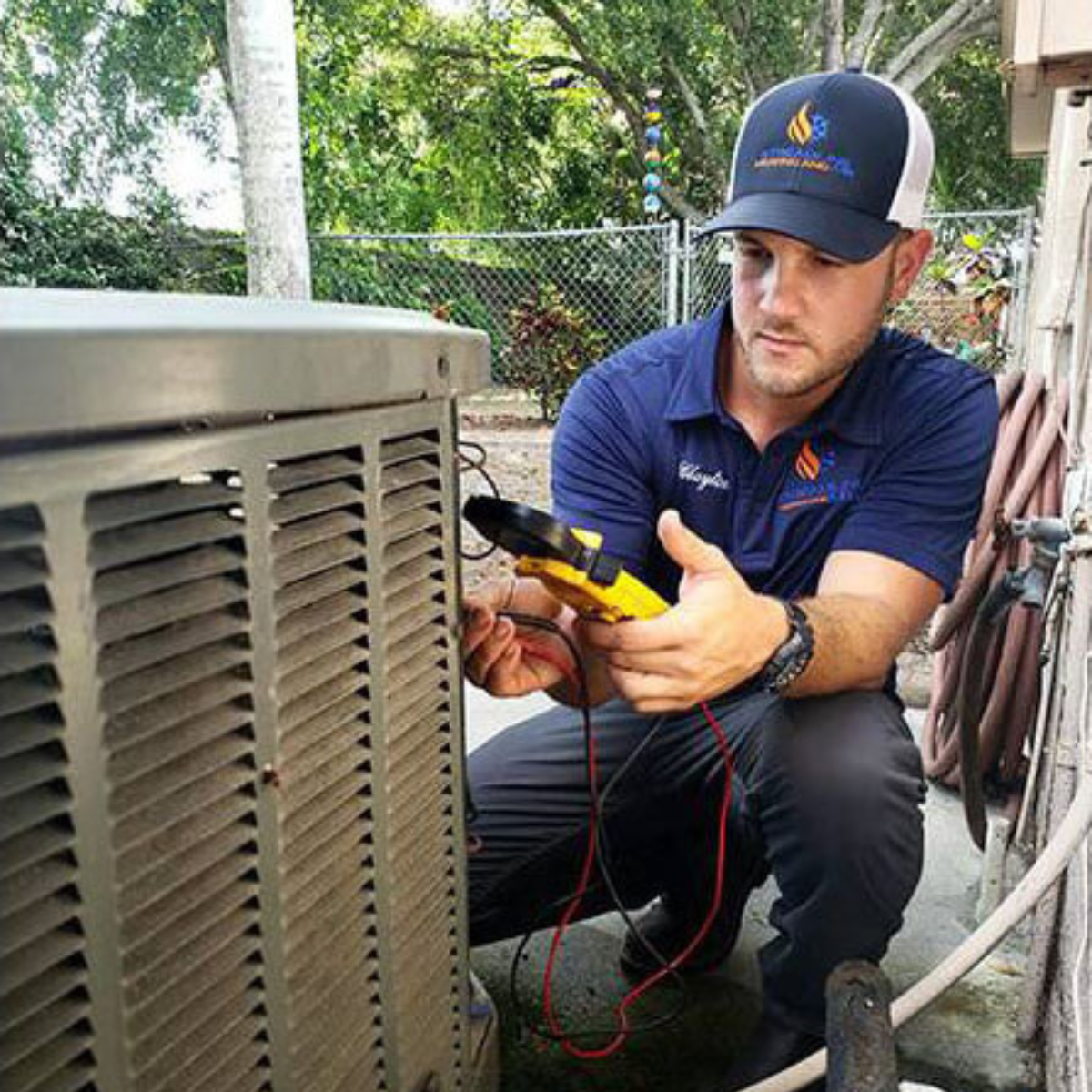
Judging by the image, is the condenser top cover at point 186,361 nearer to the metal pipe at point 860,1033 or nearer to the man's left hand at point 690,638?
the man's left hand at point 690,638

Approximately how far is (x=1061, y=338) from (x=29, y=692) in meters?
2.71

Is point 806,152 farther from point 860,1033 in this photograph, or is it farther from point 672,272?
point 672,272

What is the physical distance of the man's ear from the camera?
1562 mm

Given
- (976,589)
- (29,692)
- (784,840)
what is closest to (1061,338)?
(976,589)

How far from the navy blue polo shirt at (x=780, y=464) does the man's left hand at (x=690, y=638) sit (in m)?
0.42

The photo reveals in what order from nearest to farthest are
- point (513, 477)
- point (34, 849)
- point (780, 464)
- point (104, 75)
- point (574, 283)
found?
point (34, 849), point (780, 464), point (513, 477), point (574, 283), point (104, 75)

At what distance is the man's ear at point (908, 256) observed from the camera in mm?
1562

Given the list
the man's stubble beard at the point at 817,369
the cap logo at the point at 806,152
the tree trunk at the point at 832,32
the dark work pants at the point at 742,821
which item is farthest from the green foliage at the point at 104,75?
the dark work pants at the point at 742,821

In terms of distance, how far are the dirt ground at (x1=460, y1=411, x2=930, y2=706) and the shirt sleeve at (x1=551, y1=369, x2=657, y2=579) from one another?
1.69m

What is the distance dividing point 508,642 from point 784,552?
55 cm

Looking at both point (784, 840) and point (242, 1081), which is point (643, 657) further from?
point (242, 1081)

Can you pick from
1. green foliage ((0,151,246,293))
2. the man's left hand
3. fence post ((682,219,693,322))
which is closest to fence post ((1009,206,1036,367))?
fence post ((682,219,693,322))

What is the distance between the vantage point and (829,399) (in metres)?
1.59

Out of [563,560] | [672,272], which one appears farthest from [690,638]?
[672,272]
